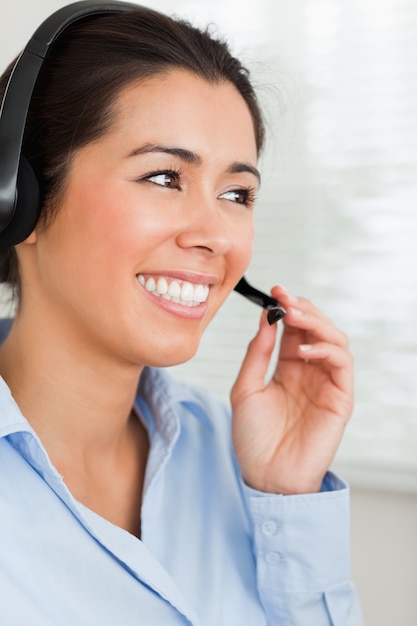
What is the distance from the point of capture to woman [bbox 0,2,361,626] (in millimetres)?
1045

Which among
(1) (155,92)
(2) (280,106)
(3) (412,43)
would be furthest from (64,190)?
(3) (412,43)

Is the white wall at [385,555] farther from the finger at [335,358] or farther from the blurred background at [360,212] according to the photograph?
the finger at [335,358]

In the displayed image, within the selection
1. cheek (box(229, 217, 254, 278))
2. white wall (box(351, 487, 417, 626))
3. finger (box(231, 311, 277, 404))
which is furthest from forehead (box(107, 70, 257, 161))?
white wall (box(351, 487, 417, 626))

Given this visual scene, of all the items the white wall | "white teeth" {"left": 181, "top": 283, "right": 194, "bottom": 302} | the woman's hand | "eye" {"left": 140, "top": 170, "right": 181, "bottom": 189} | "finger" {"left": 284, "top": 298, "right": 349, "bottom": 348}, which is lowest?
the white wall

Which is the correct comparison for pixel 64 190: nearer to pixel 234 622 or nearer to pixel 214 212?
pixel 214 212

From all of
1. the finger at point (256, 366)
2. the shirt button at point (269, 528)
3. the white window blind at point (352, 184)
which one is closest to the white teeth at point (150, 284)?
the finger at point (256, 366)

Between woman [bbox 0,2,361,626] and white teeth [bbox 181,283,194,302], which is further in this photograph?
white teeth [bbox 181,283,194,302]

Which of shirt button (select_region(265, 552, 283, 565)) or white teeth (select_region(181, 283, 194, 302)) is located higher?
white teeth (select_region(181, 283, 194, 302))

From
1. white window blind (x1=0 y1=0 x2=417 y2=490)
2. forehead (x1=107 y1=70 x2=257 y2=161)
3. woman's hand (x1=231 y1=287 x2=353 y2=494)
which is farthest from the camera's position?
white window blind (x1=0 y1=0 x2=417 y2=490)

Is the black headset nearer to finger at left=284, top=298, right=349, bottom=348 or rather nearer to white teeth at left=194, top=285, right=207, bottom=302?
white teeth at left=194, top=285, right=207, bottom=302

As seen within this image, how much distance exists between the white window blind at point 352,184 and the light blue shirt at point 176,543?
1.71 ft

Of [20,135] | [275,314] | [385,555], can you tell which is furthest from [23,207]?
[385,555]

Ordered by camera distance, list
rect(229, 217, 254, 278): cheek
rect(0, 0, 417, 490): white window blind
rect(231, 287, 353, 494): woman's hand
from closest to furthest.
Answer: rect(229, 217, 254, 278): cheek → rect(231, 287, 353, 494): woman's hand → rect(0, 0, 417, 490): white window blind

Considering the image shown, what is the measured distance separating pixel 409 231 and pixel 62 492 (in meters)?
1.11
